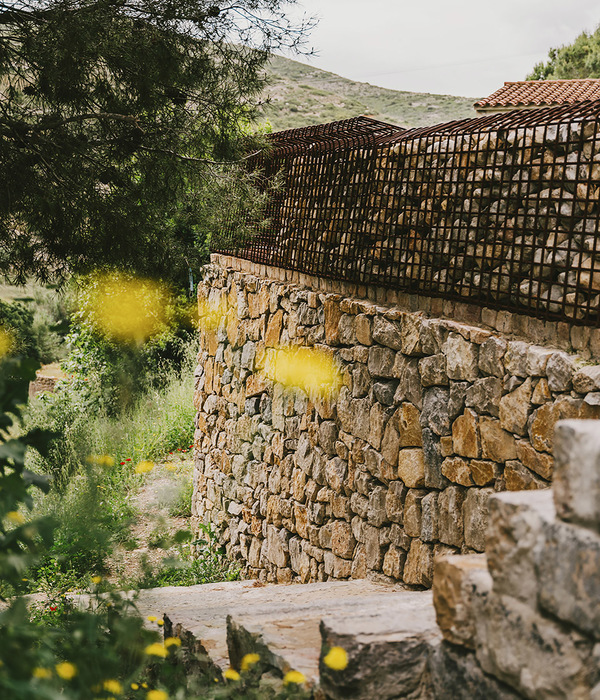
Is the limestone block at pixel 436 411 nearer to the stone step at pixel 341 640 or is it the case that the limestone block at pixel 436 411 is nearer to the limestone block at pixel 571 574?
the stone step at pixel 341 640

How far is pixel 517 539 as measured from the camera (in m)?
1.63

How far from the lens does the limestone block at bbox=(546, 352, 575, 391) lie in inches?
123

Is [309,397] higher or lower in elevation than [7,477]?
lower

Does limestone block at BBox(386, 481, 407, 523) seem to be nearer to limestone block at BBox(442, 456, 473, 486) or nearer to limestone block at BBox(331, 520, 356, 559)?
limestone block at BBox(442, 456, 473, 486)

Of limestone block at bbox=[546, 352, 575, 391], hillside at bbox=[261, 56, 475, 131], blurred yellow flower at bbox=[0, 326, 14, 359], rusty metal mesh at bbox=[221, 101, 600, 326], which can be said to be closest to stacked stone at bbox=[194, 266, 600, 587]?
limestone block at bbox=[546, 352, 575, 391]

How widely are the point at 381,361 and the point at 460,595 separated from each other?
115 inches

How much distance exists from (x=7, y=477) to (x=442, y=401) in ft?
8.24

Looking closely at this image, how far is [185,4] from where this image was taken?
493 cm

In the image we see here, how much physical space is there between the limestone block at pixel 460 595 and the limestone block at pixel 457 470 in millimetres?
1954

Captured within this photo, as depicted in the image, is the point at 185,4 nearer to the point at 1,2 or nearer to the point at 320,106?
the point at 1,2

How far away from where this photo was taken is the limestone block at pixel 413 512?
14.0 feet

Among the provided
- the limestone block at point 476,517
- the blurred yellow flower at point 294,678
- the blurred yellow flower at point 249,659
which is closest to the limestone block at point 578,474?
the blurred yellow flower at point 294,678

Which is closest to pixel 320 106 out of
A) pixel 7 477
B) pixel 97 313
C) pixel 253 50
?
pixel 97 313

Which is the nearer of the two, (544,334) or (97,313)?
(544,334)
